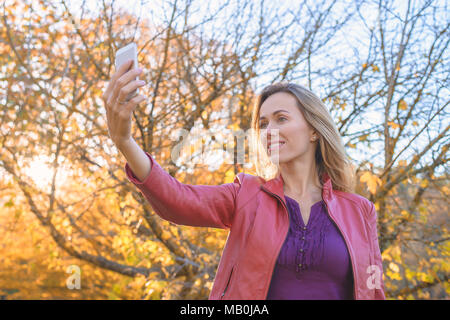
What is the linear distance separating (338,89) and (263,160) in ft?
9.16

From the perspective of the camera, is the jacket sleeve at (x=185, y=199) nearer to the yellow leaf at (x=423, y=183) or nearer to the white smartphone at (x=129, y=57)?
the white smartphone at (x=129, y=57)

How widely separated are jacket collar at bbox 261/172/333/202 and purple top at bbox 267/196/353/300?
0.21 meters

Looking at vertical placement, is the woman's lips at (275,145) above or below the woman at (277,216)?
above

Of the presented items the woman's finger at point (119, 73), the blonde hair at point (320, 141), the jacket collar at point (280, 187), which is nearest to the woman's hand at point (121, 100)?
the woman's finger at point (119, 73)

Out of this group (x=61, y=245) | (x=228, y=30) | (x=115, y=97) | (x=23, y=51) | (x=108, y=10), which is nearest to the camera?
(x=115, y=97)

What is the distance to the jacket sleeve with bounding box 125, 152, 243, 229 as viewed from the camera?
4.21 ft

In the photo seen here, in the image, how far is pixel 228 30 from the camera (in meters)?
4.11

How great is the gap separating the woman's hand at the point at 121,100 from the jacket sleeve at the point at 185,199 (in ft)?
0.42

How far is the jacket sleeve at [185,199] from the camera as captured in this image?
4.21ft

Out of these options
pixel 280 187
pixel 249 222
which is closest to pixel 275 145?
pixel 280 187

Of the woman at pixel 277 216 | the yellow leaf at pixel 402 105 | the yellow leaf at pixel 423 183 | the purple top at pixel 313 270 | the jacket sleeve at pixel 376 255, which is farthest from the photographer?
the yellow leaf at pixel 402 105

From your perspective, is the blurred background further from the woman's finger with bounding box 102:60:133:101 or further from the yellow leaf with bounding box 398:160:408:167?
the woman's finger with bounding box 102:60:133:101
